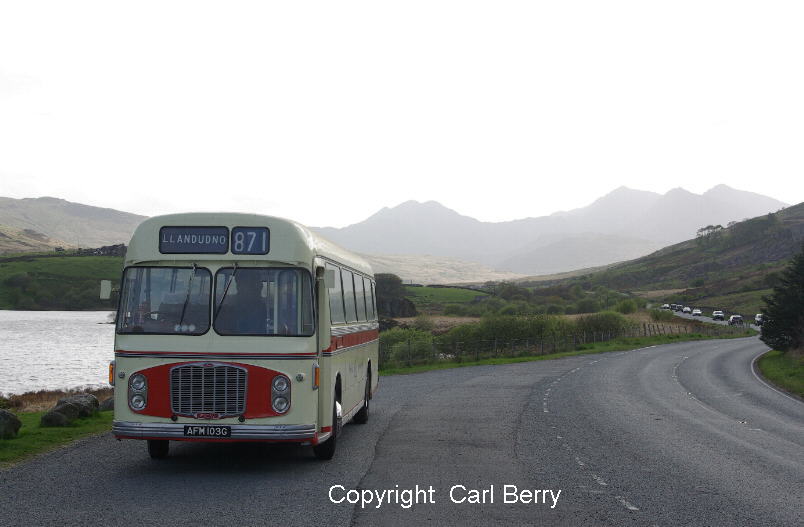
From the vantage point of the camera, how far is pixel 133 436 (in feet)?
33.1

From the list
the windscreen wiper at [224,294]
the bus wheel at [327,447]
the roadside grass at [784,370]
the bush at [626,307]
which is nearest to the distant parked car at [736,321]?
the bush at [626,307]

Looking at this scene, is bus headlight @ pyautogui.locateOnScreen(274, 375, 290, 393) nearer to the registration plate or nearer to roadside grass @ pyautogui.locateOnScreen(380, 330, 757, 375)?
the registration plate

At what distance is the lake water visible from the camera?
41.4m

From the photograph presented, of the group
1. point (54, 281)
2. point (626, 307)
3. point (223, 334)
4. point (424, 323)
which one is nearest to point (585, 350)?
point (424, 323)

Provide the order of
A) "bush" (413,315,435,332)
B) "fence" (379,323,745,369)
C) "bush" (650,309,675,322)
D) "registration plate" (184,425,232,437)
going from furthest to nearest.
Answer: "bush" (650,309,675,322), "bush" (413,315,435,332), "fence" (379,323,745,369), "registration plate" (184,425,232,437)

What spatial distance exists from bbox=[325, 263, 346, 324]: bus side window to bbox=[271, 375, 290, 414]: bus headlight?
1.32 m

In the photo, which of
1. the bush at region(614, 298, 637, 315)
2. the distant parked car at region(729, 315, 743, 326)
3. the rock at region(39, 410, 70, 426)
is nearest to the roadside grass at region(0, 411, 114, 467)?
the rock at region(39, 410, 70, 426)

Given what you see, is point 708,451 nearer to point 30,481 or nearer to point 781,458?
point 781,458

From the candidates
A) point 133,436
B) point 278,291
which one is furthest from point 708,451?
point 133,436

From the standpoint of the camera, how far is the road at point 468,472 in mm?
7996

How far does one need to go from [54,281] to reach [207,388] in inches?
5874

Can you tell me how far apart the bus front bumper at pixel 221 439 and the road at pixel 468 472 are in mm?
529

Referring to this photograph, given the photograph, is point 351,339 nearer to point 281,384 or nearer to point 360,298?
point 360,298

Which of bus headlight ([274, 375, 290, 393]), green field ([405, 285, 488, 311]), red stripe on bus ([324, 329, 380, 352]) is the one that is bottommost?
bus headlight ([274, 375, 290, 393])
